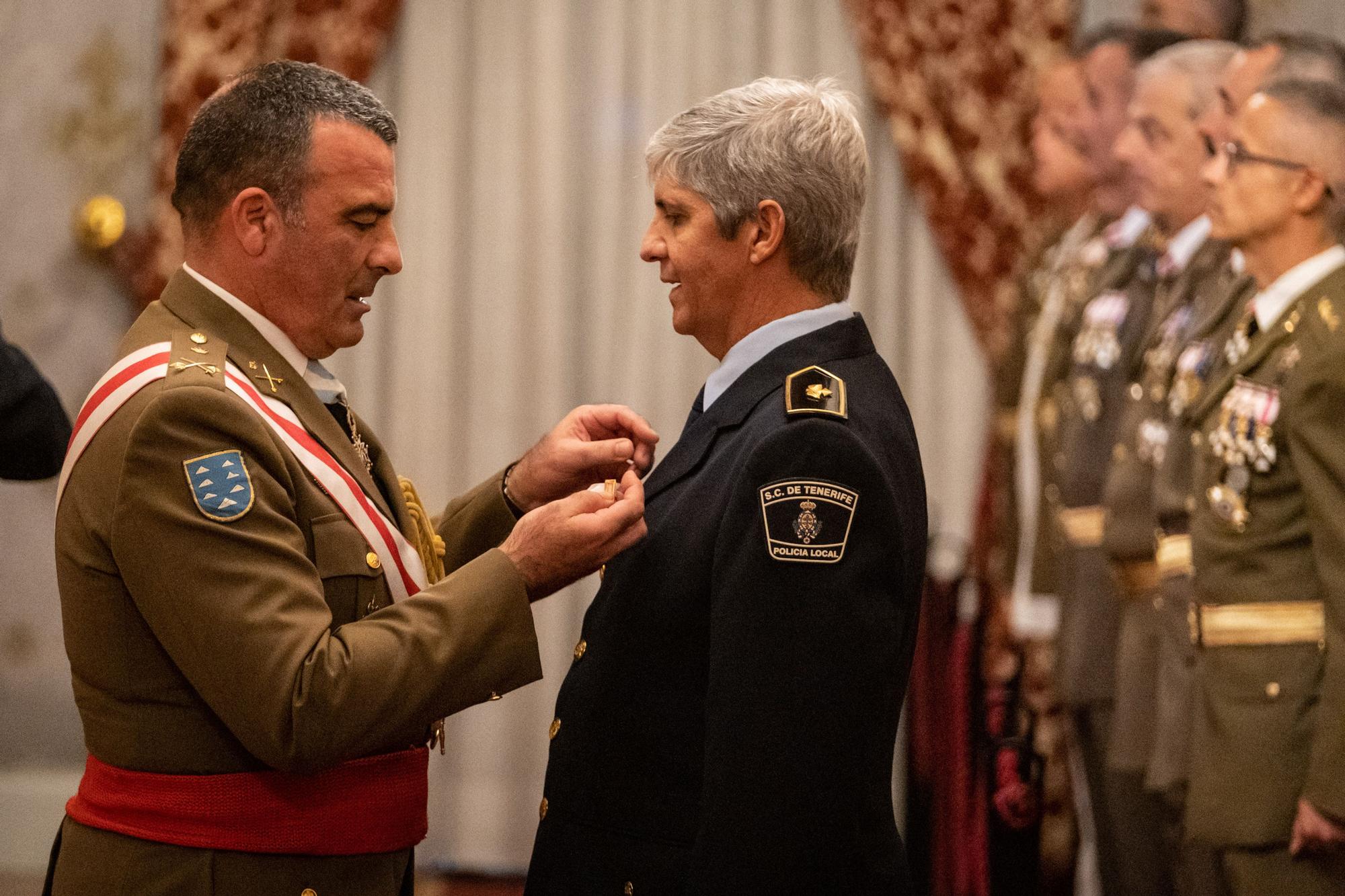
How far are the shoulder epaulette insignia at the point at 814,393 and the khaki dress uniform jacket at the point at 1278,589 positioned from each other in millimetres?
1092

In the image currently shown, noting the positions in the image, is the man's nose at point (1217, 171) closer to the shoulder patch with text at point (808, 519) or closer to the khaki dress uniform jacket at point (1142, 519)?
the khaki dress uniform jacket at point (1142, 519)

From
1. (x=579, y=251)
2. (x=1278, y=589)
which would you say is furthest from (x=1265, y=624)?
(x=579, y=251)

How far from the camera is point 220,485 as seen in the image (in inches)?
57.8

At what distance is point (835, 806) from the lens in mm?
1482

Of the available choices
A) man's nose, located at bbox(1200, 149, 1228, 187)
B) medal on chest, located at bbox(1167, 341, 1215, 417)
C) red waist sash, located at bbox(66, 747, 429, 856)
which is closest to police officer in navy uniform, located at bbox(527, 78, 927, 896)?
red waist sash, located at bbox(66, 747, 429, 856)

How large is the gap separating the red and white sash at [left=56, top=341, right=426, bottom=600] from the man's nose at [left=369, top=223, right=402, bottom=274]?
22 cm

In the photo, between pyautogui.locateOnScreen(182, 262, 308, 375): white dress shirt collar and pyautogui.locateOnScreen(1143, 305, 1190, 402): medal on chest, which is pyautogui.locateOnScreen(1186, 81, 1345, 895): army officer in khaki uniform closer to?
pyautogui.locateOnScreen(1143, 305, 1190, 402): medal on chest

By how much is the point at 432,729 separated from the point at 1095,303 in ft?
7.84

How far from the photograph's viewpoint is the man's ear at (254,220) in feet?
5.39

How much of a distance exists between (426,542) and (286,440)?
32cm

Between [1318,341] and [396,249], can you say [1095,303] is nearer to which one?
[1318,341]

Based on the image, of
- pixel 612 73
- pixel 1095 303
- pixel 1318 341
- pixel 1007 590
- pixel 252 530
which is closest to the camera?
pixel 252 530

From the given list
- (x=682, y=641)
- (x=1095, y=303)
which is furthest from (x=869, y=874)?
(x=1095, y=303)

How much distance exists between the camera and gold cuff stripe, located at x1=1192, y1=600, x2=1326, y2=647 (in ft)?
7.82
